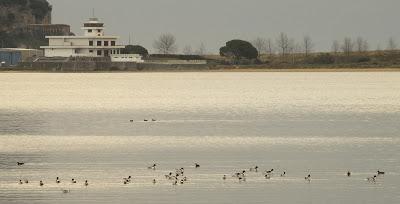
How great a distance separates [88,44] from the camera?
607 feet

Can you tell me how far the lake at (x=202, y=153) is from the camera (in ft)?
115

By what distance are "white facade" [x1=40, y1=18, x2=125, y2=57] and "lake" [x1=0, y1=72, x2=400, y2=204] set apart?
101184mm

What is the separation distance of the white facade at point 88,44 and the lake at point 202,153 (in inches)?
3984

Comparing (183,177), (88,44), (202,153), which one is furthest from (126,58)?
(183,177)

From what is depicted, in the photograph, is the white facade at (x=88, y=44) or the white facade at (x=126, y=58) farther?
the white facade at (x=126, y=58)

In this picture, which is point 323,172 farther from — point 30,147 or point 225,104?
point 225,104

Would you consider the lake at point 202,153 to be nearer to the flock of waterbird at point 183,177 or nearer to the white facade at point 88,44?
the flock of waterbird at point 183,177

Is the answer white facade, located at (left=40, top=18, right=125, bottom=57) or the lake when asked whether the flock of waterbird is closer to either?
the lake

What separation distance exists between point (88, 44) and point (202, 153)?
140 metres

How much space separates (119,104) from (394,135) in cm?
4155

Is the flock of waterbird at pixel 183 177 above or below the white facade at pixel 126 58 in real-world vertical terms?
below

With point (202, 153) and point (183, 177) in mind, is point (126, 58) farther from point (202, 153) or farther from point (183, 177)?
point (183, 177)

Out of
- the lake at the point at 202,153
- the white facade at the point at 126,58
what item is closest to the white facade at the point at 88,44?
the white facade at the point at 126,58

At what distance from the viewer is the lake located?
115 ft
